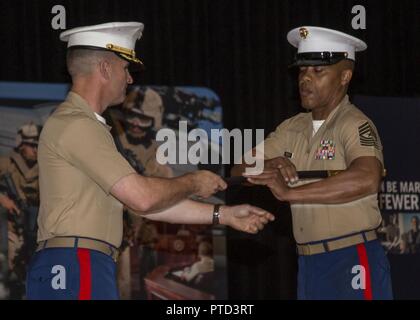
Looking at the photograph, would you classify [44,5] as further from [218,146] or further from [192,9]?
[218,146]

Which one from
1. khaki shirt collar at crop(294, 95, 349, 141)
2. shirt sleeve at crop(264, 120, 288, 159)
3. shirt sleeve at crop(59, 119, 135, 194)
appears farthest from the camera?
shirt sleeve at crop(264, 120, 288, 159)

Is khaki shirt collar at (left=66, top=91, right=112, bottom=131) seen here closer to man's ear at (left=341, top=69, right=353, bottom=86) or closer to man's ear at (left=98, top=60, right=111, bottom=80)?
man's ear at (left=98, top=60, right=111, bottom=80)

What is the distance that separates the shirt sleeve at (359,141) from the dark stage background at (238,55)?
1.42m

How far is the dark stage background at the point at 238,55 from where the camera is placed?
4645 millimetres

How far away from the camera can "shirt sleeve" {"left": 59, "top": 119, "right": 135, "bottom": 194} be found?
9.39 ft

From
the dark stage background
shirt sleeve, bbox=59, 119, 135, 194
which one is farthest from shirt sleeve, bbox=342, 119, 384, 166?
the dark stage background

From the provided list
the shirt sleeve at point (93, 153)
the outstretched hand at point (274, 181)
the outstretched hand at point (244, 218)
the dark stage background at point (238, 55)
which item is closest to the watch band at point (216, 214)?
the outstretched hand at point (244, 218)

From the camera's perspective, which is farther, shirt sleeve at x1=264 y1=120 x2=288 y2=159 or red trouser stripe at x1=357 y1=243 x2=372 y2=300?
shirt sleeve at x1=264 y1=120 x2=288 y2=159

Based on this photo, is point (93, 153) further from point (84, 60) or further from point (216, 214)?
point (216, 214)

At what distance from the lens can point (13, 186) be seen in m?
4.60

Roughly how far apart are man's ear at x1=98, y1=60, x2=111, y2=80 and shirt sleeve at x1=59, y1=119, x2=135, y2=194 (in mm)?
242

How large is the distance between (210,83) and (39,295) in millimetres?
2187

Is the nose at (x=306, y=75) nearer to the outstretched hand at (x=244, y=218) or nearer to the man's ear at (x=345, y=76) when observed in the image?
the man's ear at (x=345, y=76)
